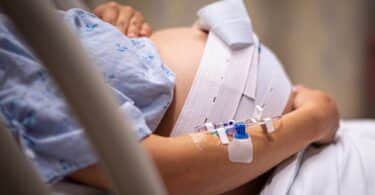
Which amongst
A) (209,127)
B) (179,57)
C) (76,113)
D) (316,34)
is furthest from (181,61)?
(316,34)

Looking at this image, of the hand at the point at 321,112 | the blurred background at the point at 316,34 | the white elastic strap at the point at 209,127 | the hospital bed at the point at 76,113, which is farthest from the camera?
the blurred background at the point at 316,34

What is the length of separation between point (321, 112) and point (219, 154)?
0.94 feet

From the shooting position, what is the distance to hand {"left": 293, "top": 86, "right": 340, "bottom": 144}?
786 millimetres

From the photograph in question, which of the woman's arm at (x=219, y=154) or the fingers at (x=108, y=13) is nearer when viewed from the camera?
the woman's arm at (x=219, y=154)

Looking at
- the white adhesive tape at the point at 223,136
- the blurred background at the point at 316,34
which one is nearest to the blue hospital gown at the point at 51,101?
the white adhesive tape at the point at 223,136

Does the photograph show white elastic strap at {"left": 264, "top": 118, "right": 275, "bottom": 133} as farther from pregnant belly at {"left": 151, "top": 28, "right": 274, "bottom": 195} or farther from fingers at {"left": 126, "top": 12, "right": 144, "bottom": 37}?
fingers at {"left": 126, "top": 12, "right": 144, "bottom": 37}

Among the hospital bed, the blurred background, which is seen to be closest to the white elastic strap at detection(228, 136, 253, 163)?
the hospital bed

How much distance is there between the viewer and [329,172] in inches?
28.5

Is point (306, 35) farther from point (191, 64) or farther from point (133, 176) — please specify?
point (133, 176)

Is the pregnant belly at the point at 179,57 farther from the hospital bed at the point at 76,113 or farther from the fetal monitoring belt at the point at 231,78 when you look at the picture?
the hospital bed at the point at 76,113

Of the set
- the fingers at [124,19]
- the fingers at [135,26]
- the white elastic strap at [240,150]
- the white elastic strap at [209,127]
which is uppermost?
the fingers at [124,19]

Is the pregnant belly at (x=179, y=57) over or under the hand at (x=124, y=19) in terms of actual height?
under

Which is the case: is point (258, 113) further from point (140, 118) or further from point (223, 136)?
point (140, 118)

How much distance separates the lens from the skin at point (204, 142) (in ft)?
1.86
